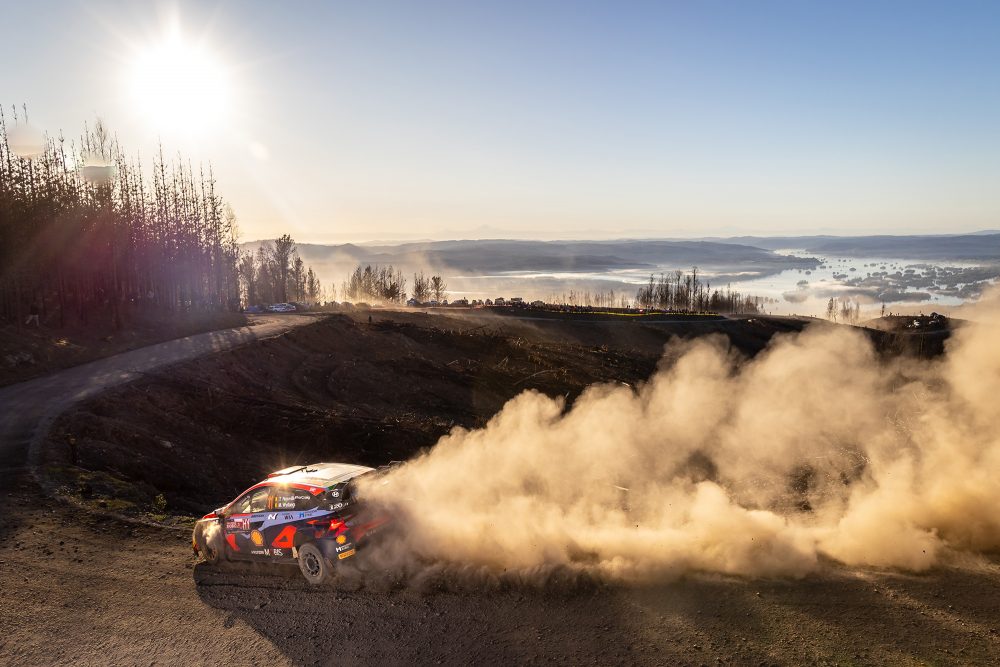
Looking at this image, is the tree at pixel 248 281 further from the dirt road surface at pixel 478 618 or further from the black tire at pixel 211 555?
the dirt road surface at pixel 478 618

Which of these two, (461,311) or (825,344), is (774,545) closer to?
(825,344)

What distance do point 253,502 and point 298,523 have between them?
5.17 ft

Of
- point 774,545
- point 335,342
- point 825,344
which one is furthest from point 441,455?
point 335,342

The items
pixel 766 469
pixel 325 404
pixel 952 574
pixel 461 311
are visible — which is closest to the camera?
pixel 952 574

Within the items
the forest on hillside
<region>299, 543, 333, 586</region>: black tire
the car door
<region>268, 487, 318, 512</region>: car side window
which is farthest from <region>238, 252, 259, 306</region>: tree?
<region>299, 543, 333, 586</region>: black tire

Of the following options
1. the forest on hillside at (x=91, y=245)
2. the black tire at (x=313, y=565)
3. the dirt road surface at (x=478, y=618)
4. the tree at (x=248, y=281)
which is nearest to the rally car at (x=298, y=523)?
the black tire at (x=313, y=565)

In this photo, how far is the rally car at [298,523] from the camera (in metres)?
12.5

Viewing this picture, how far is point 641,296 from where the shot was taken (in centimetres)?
17338

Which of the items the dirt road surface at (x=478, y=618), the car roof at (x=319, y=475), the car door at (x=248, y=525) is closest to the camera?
the dirt road surface at (x=478, y=618)

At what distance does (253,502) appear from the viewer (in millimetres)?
13727

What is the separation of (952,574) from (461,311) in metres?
81.1

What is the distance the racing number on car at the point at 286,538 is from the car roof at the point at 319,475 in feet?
3.25

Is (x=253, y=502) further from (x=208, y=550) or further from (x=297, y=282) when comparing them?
(x=297, y=282)

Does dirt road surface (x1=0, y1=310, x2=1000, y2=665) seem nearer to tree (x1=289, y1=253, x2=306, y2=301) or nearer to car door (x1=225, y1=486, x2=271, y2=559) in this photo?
car door (x1=225, y1=486, x2=271, y2=559)
